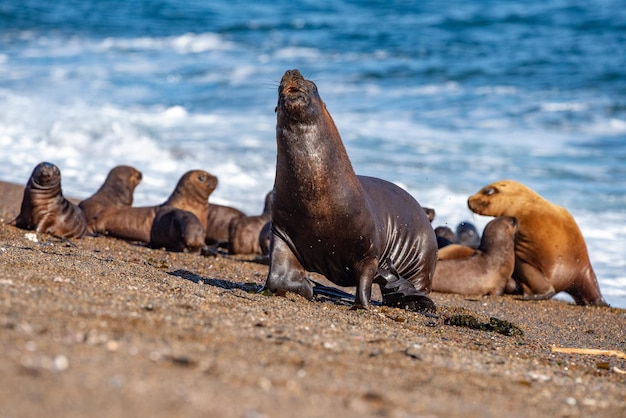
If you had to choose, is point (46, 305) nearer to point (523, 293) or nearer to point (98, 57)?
point (523, 293)

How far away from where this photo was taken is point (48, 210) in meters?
10.6

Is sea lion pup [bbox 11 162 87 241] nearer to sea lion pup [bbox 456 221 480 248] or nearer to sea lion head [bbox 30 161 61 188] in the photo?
sea lion head [bbox 30 161 61 188]

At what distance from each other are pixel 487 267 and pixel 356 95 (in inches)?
535

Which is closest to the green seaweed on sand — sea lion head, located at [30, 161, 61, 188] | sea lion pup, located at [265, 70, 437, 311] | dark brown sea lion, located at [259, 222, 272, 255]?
sea lion pup, located at [265, 70, 437, 311]

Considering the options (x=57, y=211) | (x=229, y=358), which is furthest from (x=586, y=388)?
(x=57, y=211)

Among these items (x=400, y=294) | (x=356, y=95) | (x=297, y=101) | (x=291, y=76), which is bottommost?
(x=400, y=294)

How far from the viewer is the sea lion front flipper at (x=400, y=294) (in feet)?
24.3

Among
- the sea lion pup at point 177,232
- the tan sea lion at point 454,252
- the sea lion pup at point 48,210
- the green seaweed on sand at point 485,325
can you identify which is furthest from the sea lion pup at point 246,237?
the green seaweed on sand at point 485,325

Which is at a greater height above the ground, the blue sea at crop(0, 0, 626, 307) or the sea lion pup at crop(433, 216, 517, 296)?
the blue sea at crop(0, 0, 626, 307)

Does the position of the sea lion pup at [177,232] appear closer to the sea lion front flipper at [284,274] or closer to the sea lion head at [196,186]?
the sea lion head at [196,186]

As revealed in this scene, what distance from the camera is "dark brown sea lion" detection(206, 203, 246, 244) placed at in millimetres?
12711

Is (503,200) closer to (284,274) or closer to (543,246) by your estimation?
(543,246)

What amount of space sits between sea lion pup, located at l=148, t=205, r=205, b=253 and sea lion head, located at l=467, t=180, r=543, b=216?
3102 millimetres

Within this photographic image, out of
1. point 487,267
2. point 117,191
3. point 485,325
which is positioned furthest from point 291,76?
point 117,191
